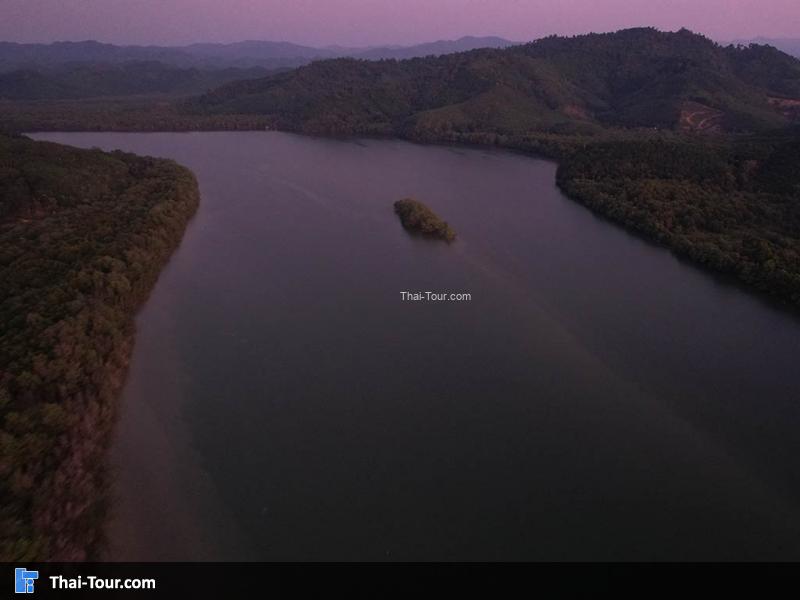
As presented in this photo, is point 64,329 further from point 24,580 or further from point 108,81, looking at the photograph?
point 108,81

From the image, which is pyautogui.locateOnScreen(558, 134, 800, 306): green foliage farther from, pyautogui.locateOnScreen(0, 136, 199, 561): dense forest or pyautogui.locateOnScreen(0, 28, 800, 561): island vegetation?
pyautogui.locateOnScreen(0, 136, 199, 561): dense forest

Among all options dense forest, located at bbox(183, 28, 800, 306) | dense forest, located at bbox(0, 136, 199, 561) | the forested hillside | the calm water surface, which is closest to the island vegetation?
dense forest, located at bbox(0, 136, 199, 561)

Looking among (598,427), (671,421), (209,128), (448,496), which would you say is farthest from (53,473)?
(209,128)

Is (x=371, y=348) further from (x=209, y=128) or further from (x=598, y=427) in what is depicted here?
(x=209, y=128)

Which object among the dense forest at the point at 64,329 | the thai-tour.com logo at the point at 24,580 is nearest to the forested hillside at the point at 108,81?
the dense forest at the point at 64,329

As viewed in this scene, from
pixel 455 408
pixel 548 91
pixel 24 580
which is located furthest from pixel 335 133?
pixel 24 580
